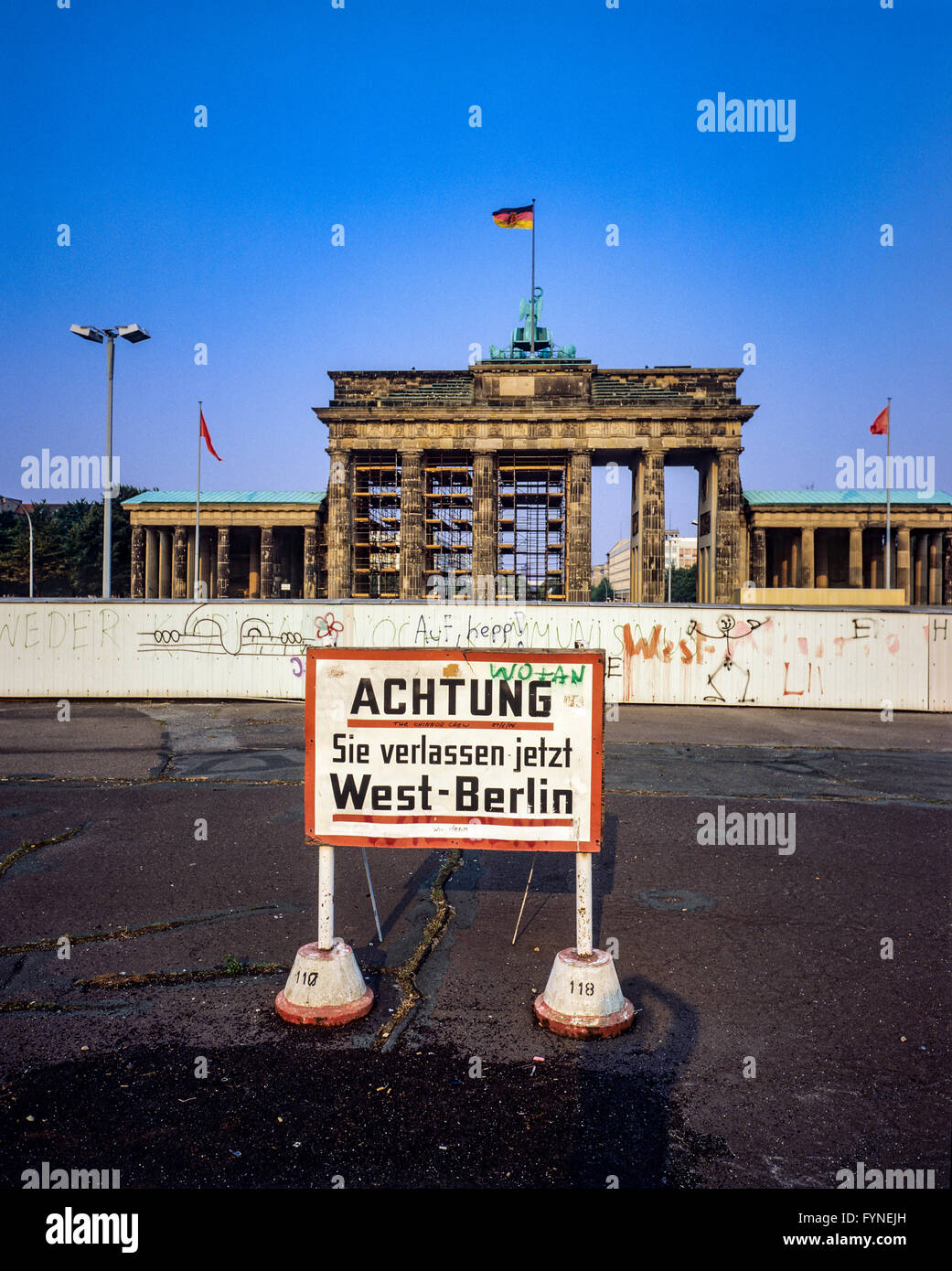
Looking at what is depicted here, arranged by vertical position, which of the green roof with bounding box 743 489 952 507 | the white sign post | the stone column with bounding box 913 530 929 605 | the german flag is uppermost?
the german flag

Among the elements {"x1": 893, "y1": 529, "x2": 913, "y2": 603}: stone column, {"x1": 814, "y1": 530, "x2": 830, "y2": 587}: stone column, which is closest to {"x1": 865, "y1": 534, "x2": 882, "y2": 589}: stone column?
{"x1": 814, "y1": 530, "x2": 830, "y2": 587}: stone column

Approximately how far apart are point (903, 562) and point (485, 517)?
93.2 feet

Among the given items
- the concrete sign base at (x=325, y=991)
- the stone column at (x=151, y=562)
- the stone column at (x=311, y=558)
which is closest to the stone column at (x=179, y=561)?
the stone column at (x=151, y=562)

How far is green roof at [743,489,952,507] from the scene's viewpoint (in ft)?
163

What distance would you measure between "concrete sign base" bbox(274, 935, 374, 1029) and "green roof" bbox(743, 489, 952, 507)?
51216mm

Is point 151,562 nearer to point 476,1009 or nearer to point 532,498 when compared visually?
point 532,498

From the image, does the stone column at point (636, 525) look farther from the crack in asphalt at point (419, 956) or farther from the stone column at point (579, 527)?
the crack in asphalt at point (419, 956)

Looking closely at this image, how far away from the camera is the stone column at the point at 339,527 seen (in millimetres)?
46125

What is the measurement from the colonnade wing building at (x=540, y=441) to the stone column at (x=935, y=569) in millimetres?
14490

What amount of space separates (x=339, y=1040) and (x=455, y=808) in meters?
1.16

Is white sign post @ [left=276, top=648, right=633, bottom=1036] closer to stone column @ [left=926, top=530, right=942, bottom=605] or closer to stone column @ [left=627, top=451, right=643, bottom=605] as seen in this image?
stone column @ [left=627, top=451, right=643, bottom=605]

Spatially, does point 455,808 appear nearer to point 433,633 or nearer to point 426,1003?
point 426,1003

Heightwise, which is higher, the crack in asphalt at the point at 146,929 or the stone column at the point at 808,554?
the stone column at the point at 808,554

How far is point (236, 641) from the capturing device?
49.9 ft
